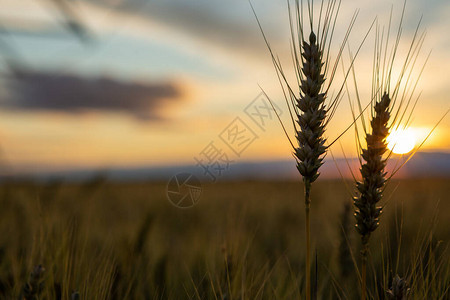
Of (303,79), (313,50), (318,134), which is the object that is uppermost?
(313,50)

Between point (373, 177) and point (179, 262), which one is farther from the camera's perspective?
point (179, 262)

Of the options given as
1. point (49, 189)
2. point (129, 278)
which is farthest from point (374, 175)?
point (49, 189)

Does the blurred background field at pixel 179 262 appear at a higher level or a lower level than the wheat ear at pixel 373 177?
lower

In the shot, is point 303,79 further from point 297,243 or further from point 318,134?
point 297,243

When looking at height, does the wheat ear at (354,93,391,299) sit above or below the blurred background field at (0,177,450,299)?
above

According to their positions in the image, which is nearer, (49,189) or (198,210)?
(49,189)

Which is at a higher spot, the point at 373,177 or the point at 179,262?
the point at 373,177

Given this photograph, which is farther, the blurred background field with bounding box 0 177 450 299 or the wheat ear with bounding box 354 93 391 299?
the blurred background field with bounding box 0 177 450 299

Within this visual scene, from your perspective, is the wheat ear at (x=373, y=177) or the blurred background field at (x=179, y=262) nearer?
the wheat ear at (x=373, y=177)

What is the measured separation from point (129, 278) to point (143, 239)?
0.30 metres

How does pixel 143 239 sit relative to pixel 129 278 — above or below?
above

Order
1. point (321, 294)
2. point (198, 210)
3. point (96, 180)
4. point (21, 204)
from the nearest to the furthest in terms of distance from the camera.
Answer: point (321, 294) → point (96, 180) → point (21, 204) → point (198, 210)

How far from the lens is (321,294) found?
2148 mm

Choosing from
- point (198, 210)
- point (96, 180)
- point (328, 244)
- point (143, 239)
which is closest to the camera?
point (143, 239)
